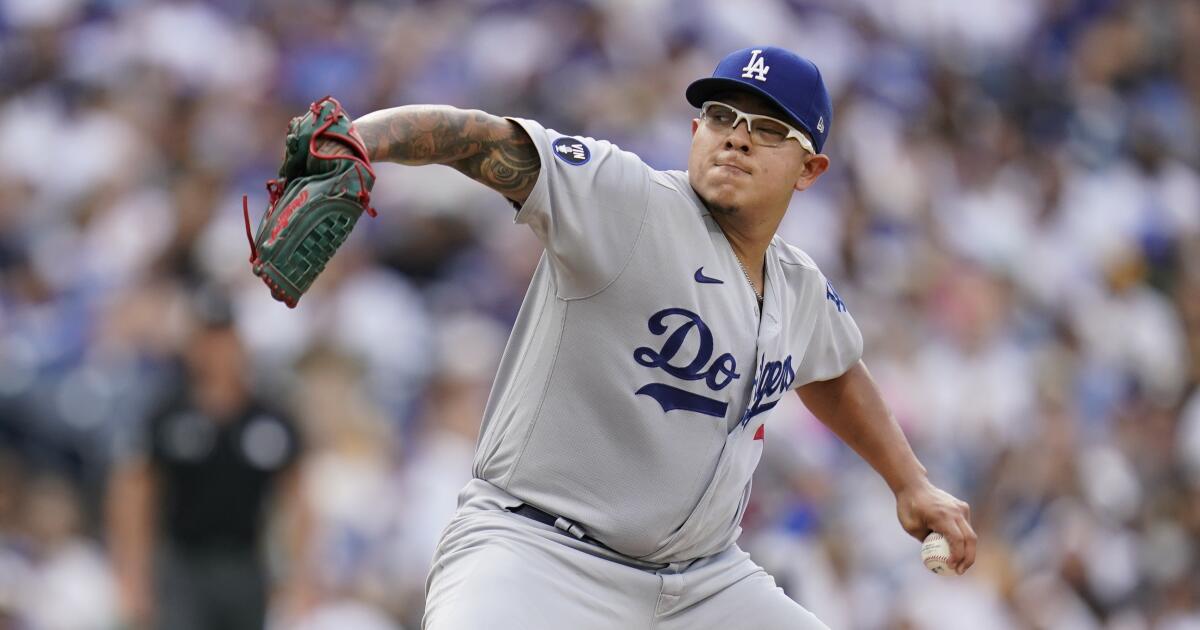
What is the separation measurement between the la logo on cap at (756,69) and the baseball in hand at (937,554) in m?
1.41

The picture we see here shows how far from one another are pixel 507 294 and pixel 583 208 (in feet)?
18.3

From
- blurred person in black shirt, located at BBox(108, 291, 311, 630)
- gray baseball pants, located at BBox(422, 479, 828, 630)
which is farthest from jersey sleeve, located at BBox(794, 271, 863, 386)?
blurred person in black shirt, located at BBox(108, 291, 311, 630)

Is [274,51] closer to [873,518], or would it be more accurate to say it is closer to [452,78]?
[452,78]

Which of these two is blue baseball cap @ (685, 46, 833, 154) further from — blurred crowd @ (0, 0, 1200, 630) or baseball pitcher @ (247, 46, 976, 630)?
blurred crowd @ (0, 0, 1200, 630)

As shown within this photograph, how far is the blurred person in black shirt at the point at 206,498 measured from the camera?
700 centimetres

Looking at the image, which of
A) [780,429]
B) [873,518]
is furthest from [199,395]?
[873,518]

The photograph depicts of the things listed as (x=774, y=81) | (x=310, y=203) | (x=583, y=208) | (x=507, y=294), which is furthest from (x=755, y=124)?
(x=507, y=294)

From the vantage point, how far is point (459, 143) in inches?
145

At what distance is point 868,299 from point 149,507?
556 centimetres

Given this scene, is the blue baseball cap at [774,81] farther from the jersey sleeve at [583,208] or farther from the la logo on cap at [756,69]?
the jersey sleeve at [583,208]

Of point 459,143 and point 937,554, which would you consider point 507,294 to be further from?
point 459,143

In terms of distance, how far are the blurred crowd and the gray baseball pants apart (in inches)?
84.8

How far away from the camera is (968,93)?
46.5ft

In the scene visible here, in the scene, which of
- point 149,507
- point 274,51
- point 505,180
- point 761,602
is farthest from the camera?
point 274,51
